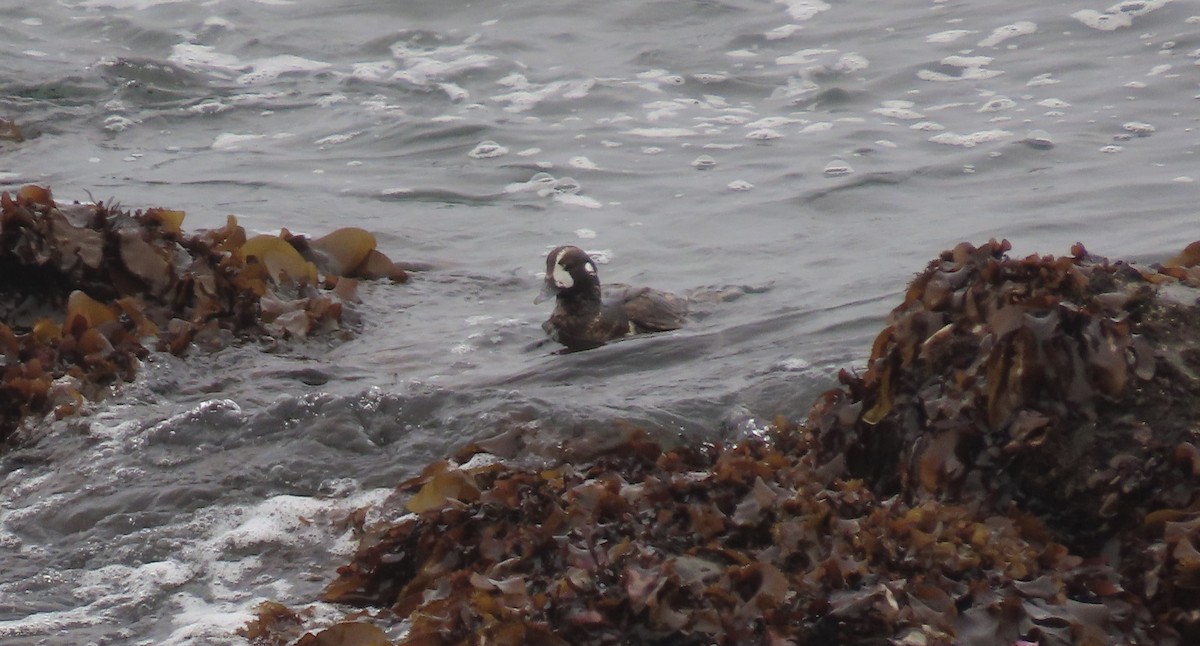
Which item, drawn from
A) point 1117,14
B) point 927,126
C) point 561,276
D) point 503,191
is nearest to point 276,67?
point 503,191

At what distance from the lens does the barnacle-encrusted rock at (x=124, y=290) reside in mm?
4566

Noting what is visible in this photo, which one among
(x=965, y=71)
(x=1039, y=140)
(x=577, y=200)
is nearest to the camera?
(x=577, y=200)

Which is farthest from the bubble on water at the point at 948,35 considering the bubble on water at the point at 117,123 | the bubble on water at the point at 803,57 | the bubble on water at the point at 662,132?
the bubble on water at the point at 117,123

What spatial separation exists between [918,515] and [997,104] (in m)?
7.01

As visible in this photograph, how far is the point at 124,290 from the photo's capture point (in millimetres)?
5105

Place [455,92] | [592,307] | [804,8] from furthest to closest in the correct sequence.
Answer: [804,8] → [455,92] → [592,307]

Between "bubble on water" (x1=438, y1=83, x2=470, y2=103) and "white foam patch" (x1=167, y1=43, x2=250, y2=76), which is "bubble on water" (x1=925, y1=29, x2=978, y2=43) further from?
"white foam patch" (x1=167, y1=43, x2=250, y2=76)

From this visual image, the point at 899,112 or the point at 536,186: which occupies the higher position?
the point at 899,112

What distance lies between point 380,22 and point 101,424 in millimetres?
9190

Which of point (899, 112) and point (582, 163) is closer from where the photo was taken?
point (582, 163)

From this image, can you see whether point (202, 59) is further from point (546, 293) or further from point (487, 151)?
point (546, 293)

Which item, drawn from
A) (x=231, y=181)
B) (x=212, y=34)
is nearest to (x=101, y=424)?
(x=231, y=181)

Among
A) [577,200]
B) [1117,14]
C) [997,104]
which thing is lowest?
[577,200]

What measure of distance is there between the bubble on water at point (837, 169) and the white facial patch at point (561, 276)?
2.67 meters
